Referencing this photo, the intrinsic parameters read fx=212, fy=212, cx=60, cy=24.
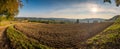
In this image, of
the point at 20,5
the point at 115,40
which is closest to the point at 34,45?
the point at 20,5

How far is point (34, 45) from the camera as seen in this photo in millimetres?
15445

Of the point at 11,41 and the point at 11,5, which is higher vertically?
the point at 11,5

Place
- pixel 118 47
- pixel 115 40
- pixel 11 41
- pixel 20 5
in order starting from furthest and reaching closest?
pixel 20 5 < pixel 11 41 < pixel 115 40 < pixel 118 47

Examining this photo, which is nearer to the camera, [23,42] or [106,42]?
[106,42]

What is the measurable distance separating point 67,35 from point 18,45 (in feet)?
14.4

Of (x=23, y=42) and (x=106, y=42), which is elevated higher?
(x=106, y=42)

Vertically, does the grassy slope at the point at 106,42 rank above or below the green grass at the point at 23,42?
above

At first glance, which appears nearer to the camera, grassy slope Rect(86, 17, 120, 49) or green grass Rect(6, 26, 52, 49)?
grassy slope Rect(86, 17, 120, 49)

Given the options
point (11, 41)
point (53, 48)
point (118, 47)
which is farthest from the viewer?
point (11, 41)

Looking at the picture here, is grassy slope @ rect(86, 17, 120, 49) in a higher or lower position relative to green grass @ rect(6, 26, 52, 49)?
higher

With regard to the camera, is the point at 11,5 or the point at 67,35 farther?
the point at 67,35

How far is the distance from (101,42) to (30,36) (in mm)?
6797

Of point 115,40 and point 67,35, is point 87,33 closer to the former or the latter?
point 67,35

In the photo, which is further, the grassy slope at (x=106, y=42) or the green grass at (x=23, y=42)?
the green grass at (x=23, y=42)
